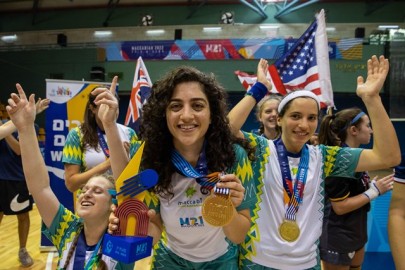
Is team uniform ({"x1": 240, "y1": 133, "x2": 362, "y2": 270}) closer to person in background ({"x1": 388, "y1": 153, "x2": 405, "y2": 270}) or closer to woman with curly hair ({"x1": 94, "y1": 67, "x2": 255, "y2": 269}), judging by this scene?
woman with curly hair ({"x1": 94, "y1": 67, "x2": 255, "y2": 269})

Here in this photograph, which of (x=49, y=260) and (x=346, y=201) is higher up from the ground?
(x=346, y=201)

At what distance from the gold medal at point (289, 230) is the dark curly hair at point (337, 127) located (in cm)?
104

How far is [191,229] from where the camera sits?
1386 mm

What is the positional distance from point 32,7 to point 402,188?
1748cm

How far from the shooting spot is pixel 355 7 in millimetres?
14320

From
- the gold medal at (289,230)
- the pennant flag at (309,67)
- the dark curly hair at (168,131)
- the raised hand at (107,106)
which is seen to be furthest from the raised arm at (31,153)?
the pennant flag at (309,67)

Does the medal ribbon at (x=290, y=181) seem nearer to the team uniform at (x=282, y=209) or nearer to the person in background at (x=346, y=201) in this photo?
the team uniform at (x=282, y=209)

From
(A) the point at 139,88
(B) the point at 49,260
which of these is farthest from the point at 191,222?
(B) the point at 49,260

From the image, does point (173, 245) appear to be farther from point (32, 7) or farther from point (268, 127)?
point (32, 7)

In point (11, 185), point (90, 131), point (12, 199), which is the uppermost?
point (90, 131)

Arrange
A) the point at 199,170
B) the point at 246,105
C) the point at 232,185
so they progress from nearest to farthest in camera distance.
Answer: the point at 232,185
the point at 199,170
the point at 246,105

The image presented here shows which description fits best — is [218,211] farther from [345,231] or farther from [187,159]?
[345,231]

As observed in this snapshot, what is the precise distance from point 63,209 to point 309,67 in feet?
7.55

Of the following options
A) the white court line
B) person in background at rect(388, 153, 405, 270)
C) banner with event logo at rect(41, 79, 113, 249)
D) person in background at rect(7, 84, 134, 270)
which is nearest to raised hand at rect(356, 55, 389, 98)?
person in background at rect(388, 153, 405, 270)
